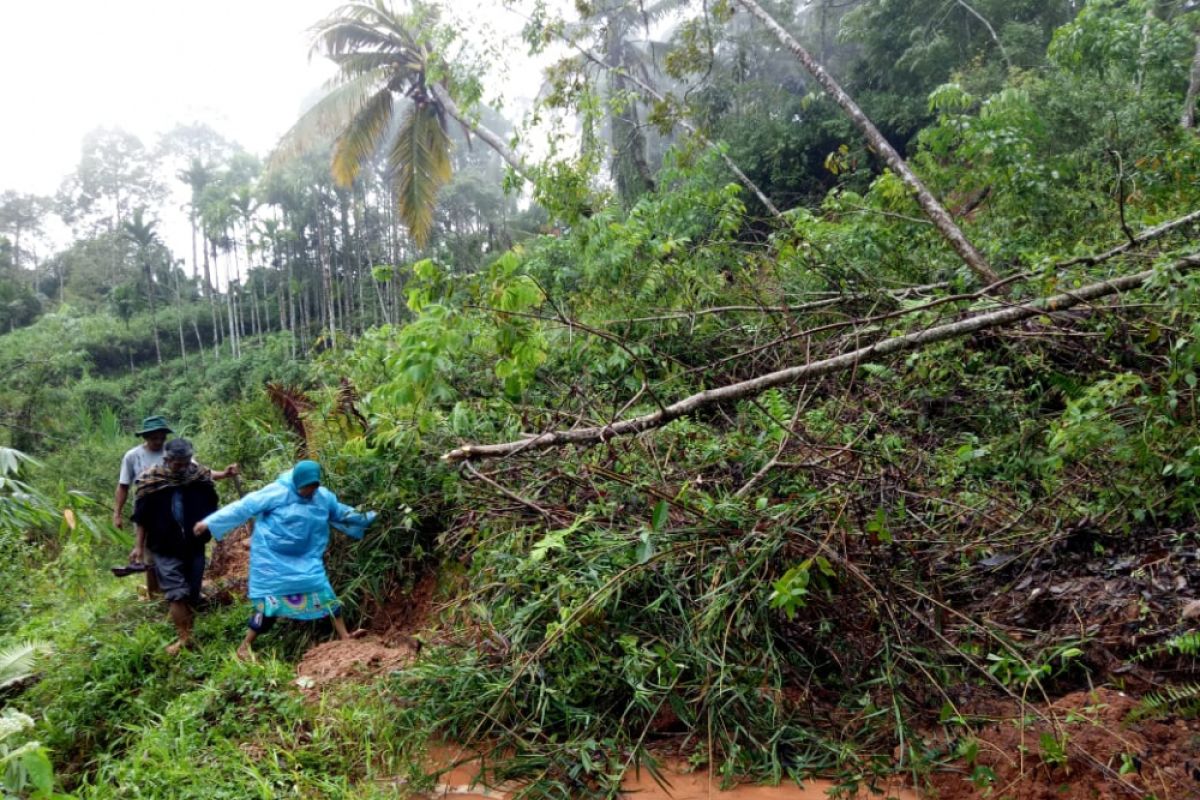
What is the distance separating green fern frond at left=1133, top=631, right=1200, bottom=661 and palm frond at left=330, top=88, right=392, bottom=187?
1260 centimetres

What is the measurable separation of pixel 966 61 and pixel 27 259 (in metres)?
40.3

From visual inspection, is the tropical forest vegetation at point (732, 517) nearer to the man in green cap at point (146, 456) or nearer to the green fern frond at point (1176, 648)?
the green fern frond at point (1176, 648)

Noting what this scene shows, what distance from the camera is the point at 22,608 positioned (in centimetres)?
641

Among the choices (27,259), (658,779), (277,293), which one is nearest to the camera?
(658,779)

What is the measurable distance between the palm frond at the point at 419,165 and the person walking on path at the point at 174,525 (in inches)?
337

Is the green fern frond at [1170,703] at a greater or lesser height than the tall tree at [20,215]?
lesser

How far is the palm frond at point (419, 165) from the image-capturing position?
12.7 meters

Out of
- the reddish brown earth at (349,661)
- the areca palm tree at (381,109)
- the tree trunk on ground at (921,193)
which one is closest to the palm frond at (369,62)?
the areca palm tree at (381,109)

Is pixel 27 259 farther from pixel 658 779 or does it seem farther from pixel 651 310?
pixel 658 779

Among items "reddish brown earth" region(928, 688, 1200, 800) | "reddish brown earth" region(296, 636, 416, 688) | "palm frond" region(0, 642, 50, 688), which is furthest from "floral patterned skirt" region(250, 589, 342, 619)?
"reddish brown earth" region(928, 688, 1200, 800)

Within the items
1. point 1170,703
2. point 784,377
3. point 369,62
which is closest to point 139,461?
point 784,377

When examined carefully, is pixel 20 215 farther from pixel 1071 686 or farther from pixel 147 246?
pixel 1071 686

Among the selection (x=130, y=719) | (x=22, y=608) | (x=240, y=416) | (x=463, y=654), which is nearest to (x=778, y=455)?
(x=463, y=654)

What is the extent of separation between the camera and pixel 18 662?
464cm
